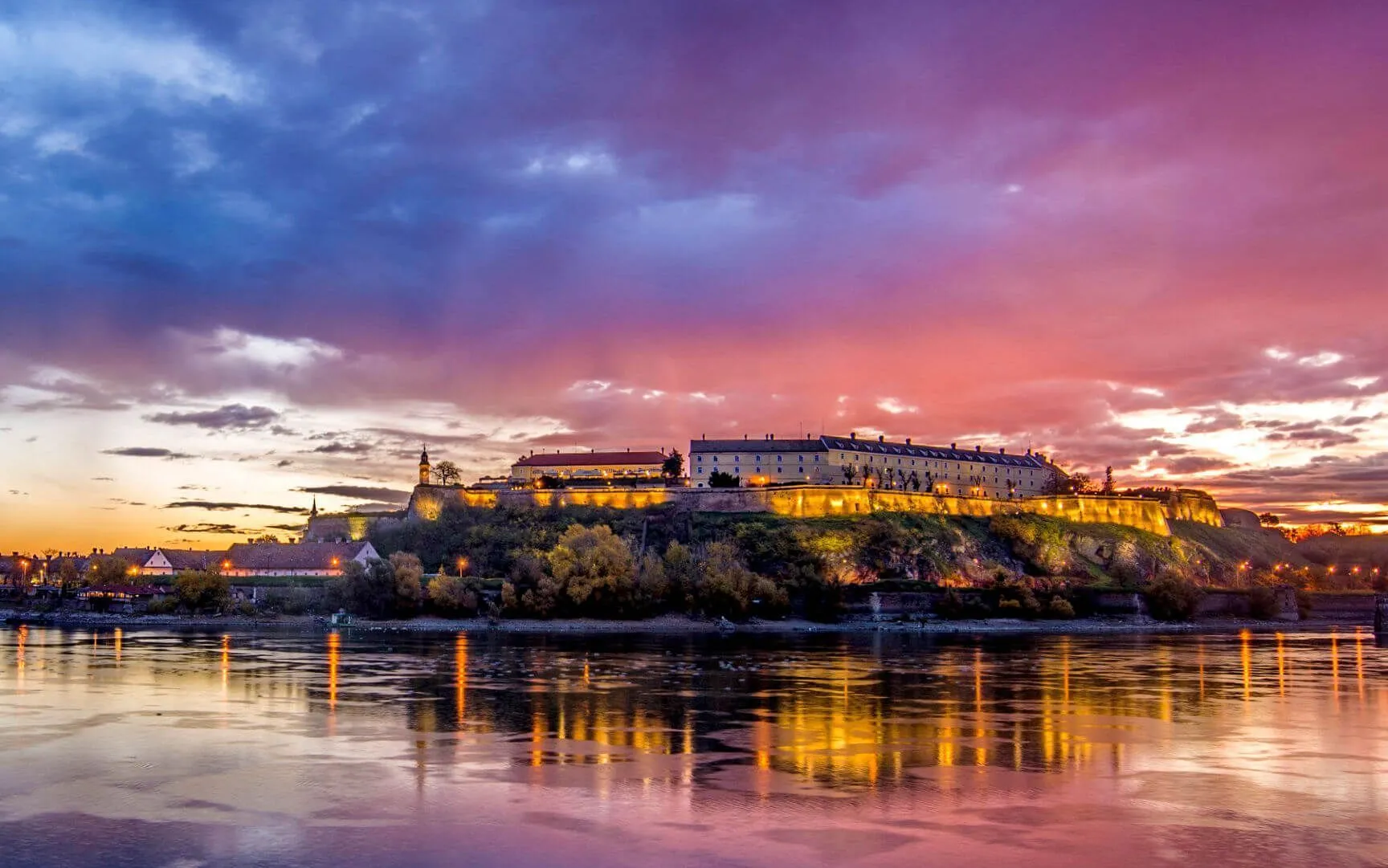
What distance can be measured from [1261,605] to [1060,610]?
24.7 meters

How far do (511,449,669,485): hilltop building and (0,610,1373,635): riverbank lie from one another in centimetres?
4093

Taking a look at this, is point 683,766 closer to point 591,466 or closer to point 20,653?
point 20,653

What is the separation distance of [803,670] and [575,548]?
37.9 m

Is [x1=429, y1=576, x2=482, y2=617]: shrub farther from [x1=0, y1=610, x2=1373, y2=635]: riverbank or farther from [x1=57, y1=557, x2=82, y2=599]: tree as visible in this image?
[x1=57, y1=557, x2=82, y2=599]: tree

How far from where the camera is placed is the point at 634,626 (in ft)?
240

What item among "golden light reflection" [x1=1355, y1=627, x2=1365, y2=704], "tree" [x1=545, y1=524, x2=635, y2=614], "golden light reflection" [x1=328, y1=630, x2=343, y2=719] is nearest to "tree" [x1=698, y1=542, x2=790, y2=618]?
"tree" [x1=545, y1=524, x2=635, y2=614]

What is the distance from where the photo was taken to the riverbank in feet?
239

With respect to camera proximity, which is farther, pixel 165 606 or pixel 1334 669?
pixel 165 606

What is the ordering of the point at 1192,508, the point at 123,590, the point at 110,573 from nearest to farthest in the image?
1. the point at 123,590
2. the point at 110,573
3. the point at 1192,508

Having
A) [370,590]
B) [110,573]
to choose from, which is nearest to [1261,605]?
[370,590]

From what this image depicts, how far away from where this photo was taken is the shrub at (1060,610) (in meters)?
85.8

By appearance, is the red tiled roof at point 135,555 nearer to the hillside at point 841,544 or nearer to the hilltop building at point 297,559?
the hilltop building at point 297,559

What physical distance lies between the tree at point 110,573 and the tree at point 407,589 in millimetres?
35562

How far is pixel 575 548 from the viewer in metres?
78.9
